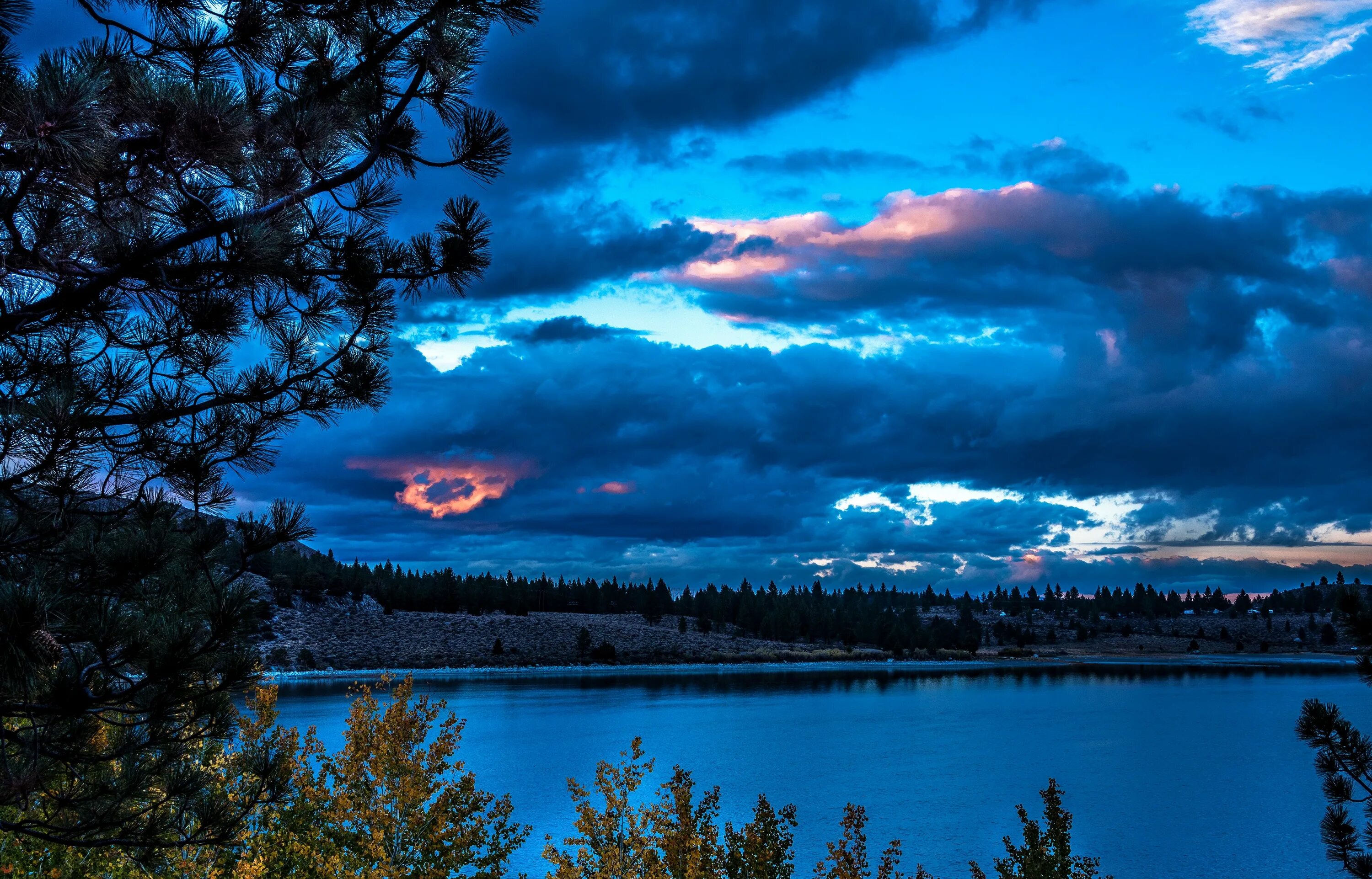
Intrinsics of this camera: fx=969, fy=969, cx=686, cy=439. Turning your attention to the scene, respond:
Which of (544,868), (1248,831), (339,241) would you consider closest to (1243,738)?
(1248,831)

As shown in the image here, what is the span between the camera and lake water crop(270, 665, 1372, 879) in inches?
1711

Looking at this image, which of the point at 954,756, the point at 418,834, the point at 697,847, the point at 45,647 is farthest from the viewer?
the point at 954,756

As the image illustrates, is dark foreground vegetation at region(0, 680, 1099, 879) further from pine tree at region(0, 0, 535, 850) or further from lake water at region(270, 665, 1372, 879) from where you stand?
lake water at region(270, 665, 1372, 879)

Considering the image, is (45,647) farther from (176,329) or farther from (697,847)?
(697,847)

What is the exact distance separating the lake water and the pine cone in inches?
1189

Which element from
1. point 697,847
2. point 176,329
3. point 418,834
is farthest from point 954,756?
point 176,329

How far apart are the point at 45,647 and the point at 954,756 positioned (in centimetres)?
7009

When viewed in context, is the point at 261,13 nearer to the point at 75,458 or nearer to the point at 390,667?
the point at 75,458

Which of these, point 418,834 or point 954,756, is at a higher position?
point 418,834

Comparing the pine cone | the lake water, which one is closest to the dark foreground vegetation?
the pine cone

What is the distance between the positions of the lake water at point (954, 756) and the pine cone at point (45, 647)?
30.2 m

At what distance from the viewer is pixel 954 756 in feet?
229

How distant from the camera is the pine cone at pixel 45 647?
7477mm

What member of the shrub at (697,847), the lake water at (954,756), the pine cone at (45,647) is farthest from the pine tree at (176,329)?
the lake water at (954,756)
